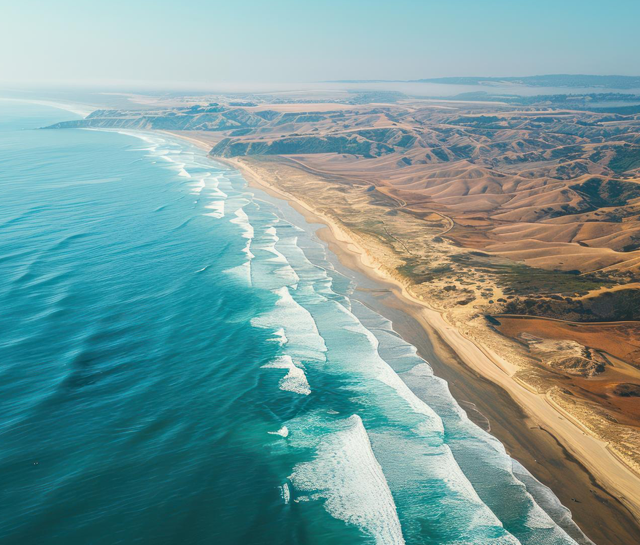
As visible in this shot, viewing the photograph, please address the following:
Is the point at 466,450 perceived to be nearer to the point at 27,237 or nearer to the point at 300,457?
the point at 300,457

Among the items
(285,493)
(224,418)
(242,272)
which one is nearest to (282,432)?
(224,418)

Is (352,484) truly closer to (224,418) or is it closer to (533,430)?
(224,418)

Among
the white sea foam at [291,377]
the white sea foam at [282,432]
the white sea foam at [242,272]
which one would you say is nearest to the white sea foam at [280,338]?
the white sea foam at [291,377]

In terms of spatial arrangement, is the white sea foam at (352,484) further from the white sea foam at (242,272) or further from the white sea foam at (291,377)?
the white sea foam at (242,272)

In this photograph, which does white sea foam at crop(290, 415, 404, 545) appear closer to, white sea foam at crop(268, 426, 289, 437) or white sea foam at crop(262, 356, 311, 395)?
white sea foam at crop(268, 426, 289, 437)

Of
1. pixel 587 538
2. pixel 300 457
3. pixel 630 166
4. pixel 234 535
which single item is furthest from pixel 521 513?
pixel 630 166
